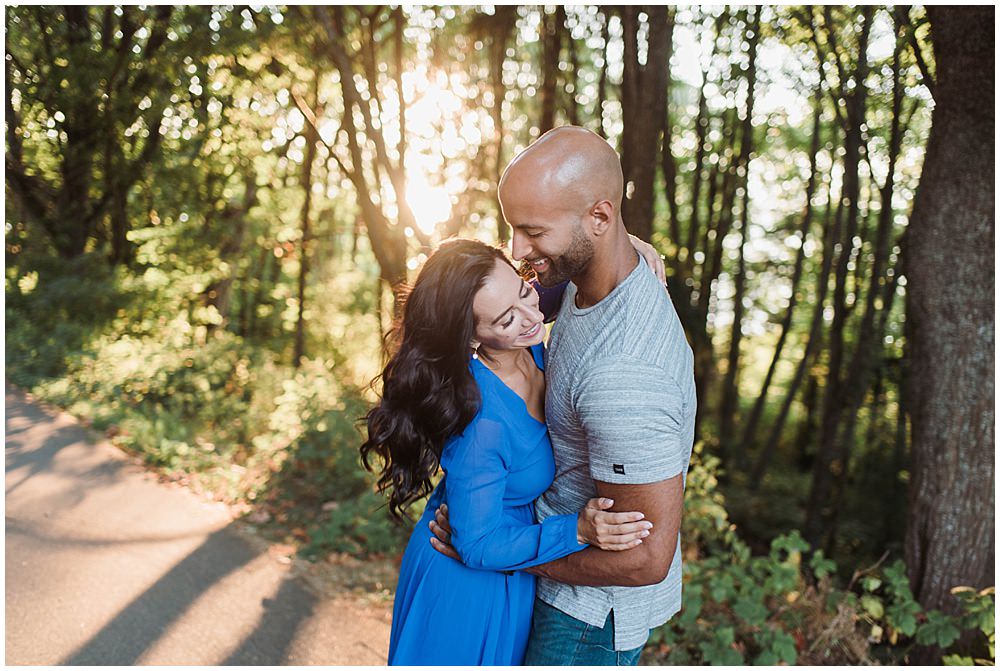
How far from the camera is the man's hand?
2176mm

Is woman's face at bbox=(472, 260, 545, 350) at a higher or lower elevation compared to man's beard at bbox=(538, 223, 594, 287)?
lower

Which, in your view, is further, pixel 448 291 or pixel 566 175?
pixel 448 291

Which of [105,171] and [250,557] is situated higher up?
[105,171]

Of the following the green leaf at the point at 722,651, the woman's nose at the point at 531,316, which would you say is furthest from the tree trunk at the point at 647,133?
the woman's nose at the point at 531,316

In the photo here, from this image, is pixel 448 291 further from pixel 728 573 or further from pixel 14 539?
pixel 14 539

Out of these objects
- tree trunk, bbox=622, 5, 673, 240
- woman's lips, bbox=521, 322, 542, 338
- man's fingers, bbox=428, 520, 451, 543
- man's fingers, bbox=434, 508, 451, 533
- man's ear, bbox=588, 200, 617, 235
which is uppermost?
tree trunk, bbox=622, 5, 673, 240

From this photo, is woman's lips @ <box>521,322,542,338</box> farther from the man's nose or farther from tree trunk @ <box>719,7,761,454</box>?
tree trunk @ <box>719,7,761,454</box>

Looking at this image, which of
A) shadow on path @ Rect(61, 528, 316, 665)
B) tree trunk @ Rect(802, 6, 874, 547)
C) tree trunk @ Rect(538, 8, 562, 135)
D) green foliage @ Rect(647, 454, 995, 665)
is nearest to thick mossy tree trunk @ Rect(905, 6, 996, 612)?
green foliage @ Rect(647, 454, 995, 665)

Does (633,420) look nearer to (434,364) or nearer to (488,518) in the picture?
(488,518)

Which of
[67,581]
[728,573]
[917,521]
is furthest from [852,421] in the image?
[67,581]

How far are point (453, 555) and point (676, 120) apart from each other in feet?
48.7

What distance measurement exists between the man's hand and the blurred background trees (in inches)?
131

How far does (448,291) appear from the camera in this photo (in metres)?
2.10

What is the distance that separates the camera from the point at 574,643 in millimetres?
2141
